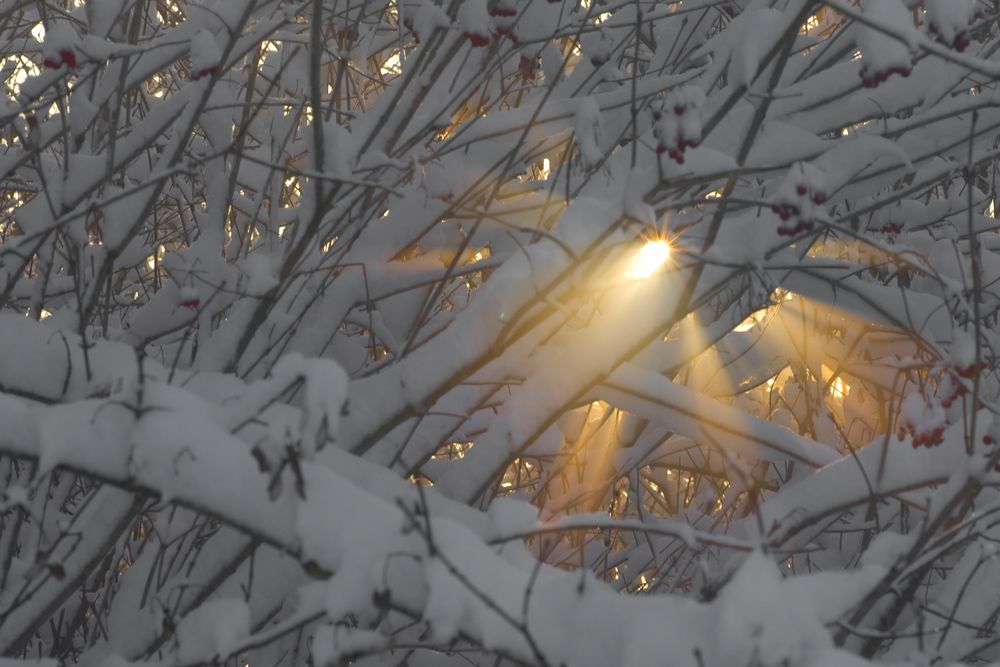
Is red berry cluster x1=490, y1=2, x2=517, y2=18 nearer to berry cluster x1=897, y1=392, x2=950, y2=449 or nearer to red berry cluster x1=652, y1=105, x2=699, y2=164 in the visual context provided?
red berry cluster x1=652, y1=105, x2=699, y2=164

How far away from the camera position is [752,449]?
227 cm

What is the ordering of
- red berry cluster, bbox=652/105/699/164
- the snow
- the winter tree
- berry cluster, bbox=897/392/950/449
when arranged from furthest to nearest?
berry cluster, bbox=897/392/950/449 → red berry cluster, bbox=652/105/699/164 → the snow → the winter tree

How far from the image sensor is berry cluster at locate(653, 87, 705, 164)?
1686mm

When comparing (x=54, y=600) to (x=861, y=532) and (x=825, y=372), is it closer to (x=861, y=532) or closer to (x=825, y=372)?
(x=861, y=532)

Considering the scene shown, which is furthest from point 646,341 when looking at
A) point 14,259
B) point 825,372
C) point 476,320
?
point 825,372

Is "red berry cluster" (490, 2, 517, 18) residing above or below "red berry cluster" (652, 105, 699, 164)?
above

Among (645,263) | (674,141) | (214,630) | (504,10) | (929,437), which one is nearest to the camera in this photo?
(214,630)

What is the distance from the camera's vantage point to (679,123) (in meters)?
1.69

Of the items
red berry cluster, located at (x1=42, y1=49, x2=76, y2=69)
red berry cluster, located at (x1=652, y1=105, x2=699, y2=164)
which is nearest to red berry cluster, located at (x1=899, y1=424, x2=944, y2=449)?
red berry cluster, located at (x1=652, y1=105, x2=699, y2=164)

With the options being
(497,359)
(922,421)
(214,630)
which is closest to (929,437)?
(922,421)

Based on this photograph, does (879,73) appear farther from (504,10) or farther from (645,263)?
(504,10)

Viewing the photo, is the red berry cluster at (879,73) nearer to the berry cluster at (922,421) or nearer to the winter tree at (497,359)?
the winter tree at (497,359)

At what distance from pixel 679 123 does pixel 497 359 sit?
0.83 m

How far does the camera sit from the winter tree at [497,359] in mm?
Answer: 1257
